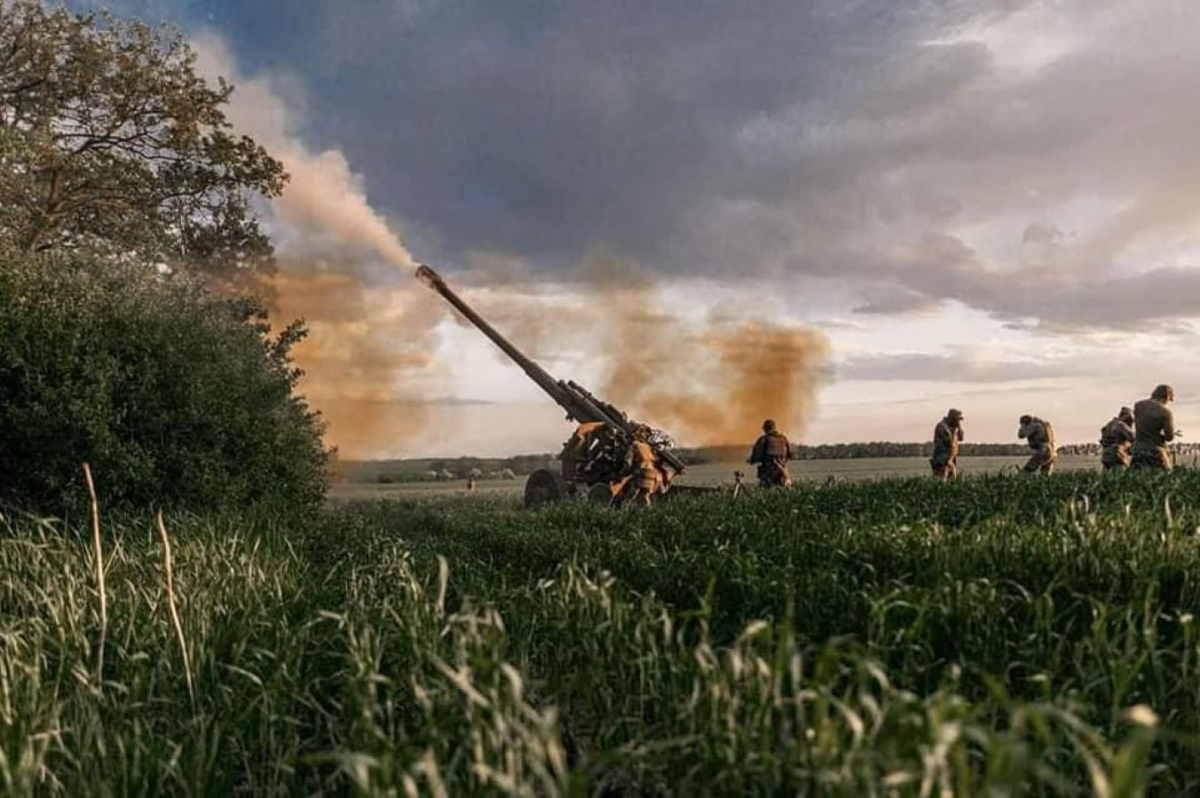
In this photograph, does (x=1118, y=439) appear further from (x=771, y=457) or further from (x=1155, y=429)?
(x=771, y=457)

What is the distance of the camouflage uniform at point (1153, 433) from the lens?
1634 centimetres

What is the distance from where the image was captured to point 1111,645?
4098 mm

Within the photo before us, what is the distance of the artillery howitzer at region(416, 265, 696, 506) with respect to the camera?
20.4 meters

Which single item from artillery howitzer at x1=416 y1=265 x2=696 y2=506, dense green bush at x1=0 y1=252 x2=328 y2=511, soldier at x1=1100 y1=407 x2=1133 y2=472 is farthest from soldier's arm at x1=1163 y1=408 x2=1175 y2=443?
dense green bush at x1=0 y1=252 x2=328 y2=511

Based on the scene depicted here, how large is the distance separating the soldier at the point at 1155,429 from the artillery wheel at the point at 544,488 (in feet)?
36.3

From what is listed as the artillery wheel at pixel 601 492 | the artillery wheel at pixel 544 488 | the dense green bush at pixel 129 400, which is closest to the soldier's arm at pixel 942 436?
the artillery wheel at pixel 601 492

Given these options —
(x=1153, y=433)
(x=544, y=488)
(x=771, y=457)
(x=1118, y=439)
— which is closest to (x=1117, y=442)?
(x=1118, y=439)

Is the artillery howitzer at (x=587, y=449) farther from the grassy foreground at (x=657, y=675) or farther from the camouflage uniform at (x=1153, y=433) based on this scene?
the grassy foreground at (x=657, y=675)

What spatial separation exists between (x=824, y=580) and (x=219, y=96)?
66.7ft

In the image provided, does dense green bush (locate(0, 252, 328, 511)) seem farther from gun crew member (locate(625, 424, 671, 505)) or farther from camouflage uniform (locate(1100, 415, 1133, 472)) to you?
camouflage uniform (locate(1100, 415, 1133, 472))

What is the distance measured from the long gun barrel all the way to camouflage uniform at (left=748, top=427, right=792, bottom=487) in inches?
95.2

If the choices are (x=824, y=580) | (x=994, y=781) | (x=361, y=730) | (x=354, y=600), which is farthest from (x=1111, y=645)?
(x=354, y=600)

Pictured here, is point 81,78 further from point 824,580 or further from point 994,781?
point 994,781

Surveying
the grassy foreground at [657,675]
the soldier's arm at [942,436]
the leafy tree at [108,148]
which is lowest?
the grassy foreground at [657,675]
